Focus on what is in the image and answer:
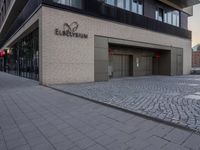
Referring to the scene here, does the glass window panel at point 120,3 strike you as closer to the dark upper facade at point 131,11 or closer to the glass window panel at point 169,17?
the dark upper facade at point 131,11

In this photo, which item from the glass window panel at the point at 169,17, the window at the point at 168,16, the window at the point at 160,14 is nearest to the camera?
the window at the point at 160,14

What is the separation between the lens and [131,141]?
3162 millimetres

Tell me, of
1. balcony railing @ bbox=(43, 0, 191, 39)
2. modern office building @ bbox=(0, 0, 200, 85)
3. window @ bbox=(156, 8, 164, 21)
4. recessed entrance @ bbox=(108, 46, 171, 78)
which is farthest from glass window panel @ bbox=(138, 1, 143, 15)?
recessed entrance @ bbox=(108, 46, 171, 78)

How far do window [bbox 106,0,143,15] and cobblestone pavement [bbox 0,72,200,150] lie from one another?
12.1 metres

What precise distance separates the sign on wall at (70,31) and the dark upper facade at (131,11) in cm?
105

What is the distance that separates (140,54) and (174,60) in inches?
189

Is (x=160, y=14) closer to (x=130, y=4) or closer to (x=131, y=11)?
(x=130, y=4)

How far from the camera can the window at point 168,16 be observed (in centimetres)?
2056

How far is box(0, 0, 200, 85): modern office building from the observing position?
36.3 ft

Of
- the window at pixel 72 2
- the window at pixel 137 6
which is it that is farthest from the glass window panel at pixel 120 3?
the window at pixel 72 2

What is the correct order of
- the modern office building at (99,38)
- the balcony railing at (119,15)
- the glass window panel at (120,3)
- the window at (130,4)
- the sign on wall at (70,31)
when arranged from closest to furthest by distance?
the modern office building at (99,38) → the sign on wall at (70,31) → the balcony railing at (119,15) → the window at (130,4) → the glass window panel at (120,3)

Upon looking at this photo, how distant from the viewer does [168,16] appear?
853 inches

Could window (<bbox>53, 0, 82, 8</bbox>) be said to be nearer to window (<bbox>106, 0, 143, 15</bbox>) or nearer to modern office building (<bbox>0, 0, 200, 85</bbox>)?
modern office building (<bbox>0, 0, 200, 85</bbox>)

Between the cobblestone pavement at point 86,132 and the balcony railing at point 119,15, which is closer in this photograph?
the cobblestone pavement at point 86,132
